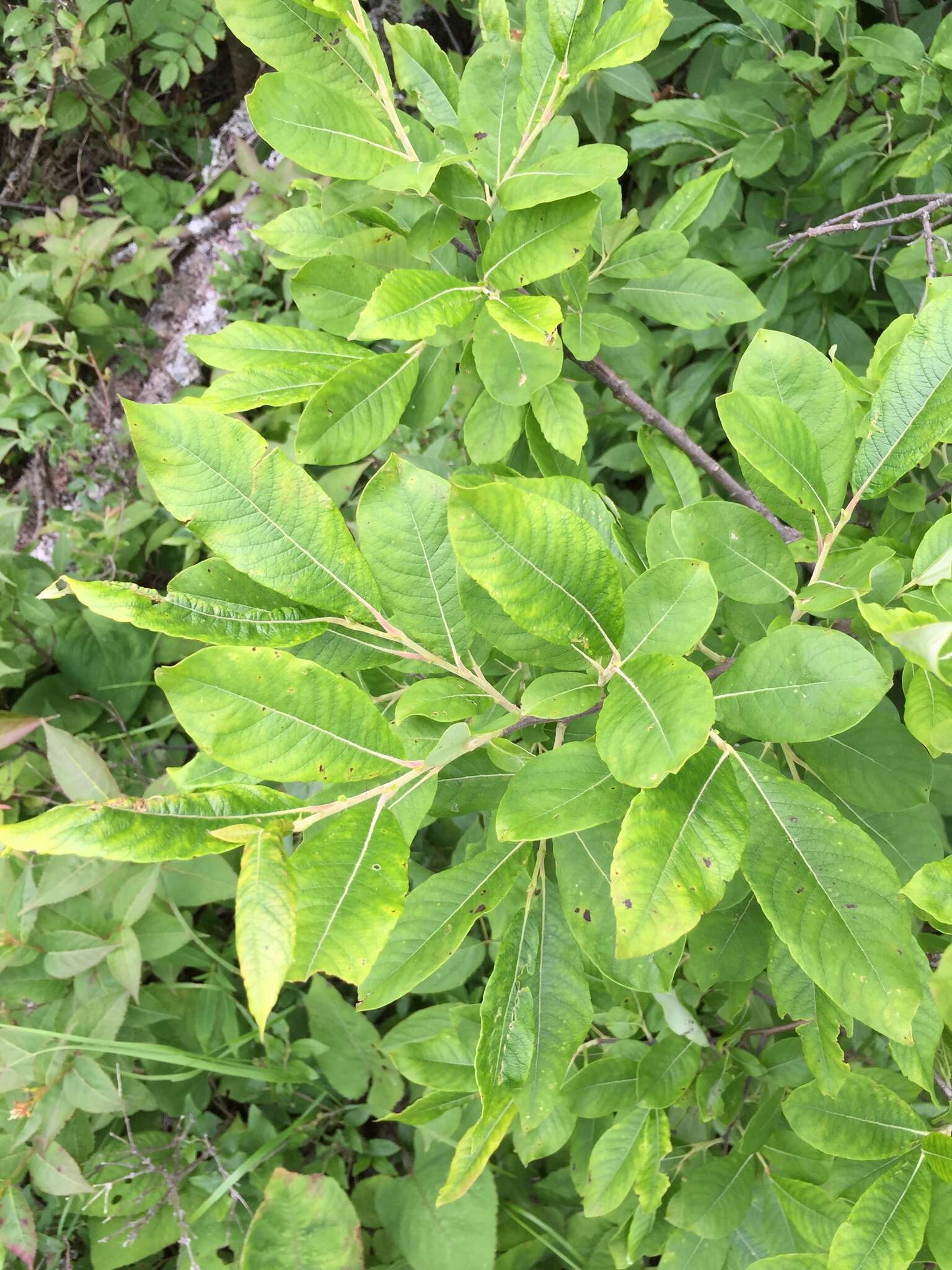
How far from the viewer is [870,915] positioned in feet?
2.32

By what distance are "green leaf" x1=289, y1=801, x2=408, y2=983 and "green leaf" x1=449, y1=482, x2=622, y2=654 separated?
21 centimetres

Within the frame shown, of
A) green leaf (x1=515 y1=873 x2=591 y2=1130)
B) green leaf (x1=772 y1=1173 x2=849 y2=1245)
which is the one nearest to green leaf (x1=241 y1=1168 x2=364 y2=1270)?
green leaf (x1=772 y1=1173 x2=849 y2=1245)

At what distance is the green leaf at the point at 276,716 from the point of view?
68 centimetres

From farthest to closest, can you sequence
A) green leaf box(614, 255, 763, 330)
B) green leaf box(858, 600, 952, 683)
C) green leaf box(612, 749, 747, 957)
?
green leaf box(614, 255, 763, 330) → green leaf box(612, 749, 747, 957) → green leaf box(858, 600, 952, 683)

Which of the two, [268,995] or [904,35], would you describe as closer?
[268,995]

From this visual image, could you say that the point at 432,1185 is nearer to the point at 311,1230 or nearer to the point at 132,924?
the point at 311,1230

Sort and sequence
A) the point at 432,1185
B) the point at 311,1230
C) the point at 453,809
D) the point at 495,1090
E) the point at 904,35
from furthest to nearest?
the point at 432,1185, the point at 311,1230, the point at 904,35, the point at 453,809, the point at 495,1090

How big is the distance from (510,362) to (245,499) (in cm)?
39

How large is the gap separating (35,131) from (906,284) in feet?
9.74

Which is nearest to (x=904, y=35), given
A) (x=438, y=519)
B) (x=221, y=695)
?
(x=438, y=519)

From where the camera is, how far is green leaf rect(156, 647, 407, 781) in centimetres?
68

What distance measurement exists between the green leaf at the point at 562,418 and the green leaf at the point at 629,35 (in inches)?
13.5

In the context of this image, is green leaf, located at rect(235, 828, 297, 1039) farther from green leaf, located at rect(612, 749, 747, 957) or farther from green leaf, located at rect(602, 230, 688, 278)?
green leaf, located at rect(602, 230, 688, 278)

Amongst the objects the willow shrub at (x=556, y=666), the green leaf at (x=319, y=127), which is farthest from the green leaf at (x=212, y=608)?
the green leaf at (x=319, y=127)
